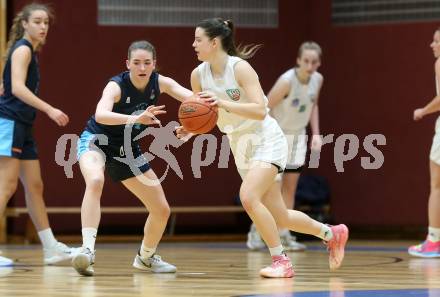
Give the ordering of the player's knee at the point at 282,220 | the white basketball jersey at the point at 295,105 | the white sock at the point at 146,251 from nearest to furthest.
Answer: the player's knee at the point at 282,220 < the white sock at the point at 146,251 < the white basketball jersey at the point at 295,105

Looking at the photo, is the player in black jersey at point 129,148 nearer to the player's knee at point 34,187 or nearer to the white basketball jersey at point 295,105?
the player's knee at point 34,187

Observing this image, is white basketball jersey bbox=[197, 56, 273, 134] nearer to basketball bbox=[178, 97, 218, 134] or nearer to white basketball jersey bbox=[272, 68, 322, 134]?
basketball bbox=[178, 97, 218, 134]

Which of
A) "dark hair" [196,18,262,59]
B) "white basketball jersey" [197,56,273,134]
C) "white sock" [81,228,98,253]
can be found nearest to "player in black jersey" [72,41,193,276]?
"white sock" [81,228,98,253]

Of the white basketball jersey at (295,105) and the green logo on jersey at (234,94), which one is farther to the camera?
the white basketball jersey at (295,105)

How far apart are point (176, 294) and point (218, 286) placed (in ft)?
1.62

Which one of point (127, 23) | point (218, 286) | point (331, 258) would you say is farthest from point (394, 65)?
point (218, 286)

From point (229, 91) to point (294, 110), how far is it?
318 cm

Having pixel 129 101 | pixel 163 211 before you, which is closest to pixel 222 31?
pixel 129 101

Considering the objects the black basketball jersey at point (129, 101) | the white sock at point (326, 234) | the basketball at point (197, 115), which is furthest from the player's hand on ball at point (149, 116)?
the white sock at point (326, 234)

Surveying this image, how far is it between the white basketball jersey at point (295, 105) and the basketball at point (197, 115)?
3.42 meters

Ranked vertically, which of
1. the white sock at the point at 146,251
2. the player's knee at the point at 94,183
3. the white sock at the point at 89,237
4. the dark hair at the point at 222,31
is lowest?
the white sock at the point at 146,251

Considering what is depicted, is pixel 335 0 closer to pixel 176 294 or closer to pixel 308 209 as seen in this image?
pixel 308 209

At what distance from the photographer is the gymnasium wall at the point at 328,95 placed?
11.6 m

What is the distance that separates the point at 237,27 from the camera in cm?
1216
